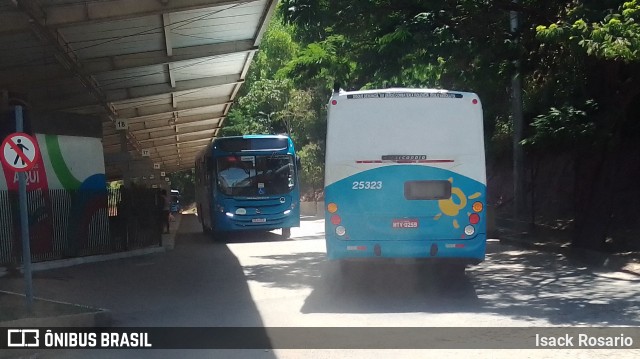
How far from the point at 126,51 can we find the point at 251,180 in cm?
637

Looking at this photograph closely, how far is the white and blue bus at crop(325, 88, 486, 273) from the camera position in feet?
37.1

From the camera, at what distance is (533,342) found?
8.05 metres

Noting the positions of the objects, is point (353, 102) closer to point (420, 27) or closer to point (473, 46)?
point (420, 27)

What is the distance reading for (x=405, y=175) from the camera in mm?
11336

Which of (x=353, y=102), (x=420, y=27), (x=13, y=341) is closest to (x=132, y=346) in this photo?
(x=13, y=341)

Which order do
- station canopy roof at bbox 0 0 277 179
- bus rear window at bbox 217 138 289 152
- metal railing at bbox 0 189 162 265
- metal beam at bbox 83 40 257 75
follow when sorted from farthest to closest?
1. bus rear window at bbox 217 138 289 152
2. metal beam at bbox 83 40 257 75
3. metal railing at bbox 0 189 162 265
4. station canopy roof at bbox 0 0 277 179

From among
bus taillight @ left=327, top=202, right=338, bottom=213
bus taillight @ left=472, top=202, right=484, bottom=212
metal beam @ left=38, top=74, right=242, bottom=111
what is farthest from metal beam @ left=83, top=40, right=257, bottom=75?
bus taillight @ left=472, top=202, right=484, bottom=212

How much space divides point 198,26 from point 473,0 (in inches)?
240

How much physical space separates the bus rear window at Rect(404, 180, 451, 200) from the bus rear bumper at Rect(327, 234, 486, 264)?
691 millimetres

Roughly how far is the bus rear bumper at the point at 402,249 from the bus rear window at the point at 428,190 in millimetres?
691

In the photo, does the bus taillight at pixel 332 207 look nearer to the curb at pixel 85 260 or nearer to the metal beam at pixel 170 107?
the curb at pixel 85 260

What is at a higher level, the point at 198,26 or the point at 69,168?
the point at 198,26

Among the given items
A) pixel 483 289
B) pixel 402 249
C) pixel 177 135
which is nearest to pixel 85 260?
pixel 402 249

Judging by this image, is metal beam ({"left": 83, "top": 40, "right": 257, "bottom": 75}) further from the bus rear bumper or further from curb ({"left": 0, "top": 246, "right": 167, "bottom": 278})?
the bus rear bumper
